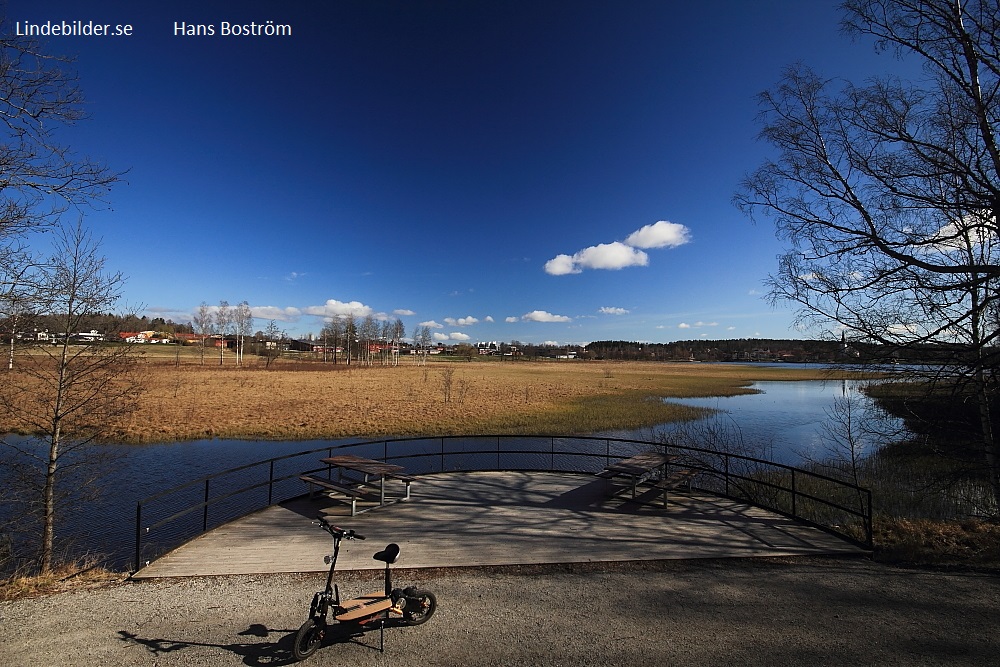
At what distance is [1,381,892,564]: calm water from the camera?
1109 cm

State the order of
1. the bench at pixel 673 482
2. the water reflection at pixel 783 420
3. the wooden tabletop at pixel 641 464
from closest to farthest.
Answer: the wooden tabletop at pixel 641 464, the bench at pixel 673 482, the water reflection at pixel 783 420

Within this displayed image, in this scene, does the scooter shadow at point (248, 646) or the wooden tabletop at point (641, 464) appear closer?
the scooter shadow at point (248, 646)

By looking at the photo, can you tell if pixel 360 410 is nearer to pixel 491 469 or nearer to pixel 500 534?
pixel 491 469

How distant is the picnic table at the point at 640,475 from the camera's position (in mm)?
9461

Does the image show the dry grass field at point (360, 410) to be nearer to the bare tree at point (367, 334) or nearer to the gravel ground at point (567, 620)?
the gravel ground at point (567, 620)

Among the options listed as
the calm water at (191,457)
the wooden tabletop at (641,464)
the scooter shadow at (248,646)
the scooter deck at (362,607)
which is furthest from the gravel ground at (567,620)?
the calm water at (191,457)

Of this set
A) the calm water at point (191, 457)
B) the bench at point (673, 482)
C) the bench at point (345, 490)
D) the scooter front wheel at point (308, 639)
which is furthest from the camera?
the calm water at point (191, 457)

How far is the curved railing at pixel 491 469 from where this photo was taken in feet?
29.6

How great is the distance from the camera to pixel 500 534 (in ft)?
25.8

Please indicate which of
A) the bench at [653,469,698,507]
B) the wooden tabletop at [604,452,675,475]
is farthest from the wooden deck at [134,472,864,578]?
the wooden tabletop at [604,452,675,475]

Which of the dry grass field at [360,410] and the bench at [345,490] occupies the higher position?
the bench at [345,490]

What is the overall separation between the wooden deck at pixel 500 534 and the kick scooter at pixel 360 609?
1.62 metres

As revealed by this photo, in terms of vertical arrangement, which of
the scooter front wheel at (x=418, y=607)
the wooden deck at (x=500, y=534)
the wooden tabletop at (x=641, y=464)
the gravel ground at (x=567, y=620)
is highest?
the wooden tabletop at (x=641, y=464)

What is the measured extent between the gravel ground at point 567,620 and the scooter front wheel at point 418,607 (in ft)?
0.30
